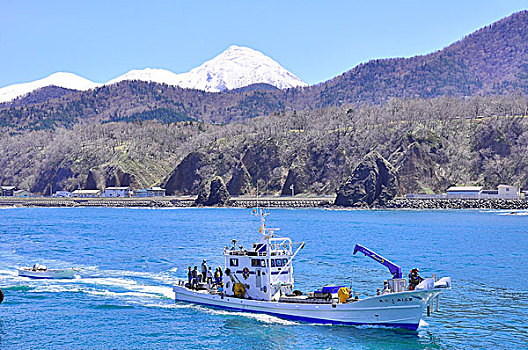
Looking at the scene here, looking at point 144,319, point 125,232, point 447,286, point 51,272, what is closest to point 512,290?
point 447,286

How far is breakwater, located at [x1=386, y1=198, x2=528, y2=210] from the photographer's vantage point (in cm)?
15900

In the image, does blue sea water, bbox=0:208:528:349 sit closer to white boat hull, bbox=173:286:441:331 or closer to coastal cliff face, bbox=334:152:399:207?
white boat hull, bbox=173:286:441:331

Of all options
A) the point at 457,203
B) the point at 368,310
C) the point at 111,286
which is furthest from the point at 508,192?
the point at 368,310

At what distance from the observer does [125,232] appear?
109312mm

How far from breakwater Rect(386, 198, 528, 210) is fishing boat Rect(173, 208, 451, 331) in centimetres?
12891

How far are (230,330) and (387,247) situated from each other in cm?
4588

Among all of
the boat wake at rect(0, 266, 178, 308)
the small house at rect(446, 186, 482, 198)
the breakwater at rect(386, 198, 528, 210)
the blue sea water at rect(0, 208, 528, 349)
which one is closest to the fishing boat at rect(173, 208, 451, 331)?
the blue sea water at rect(0, 208, 528, 349)

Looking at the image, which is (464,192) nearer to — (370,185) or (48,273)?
(370,185)

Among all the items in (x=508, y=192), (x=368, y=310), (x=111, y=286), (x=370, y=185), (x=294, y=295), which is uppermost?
(x=370, y=185)

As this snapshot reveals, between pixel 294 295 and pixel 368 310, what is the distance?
5914 mm

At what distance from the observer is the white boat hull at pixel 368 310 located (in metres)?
37.9

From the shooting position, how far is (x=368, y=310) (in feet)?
126

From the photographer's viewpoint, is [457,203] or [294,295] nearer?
[294,295]

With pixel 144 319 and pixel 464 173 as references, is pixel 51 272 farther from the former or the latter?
pixel 464 173
